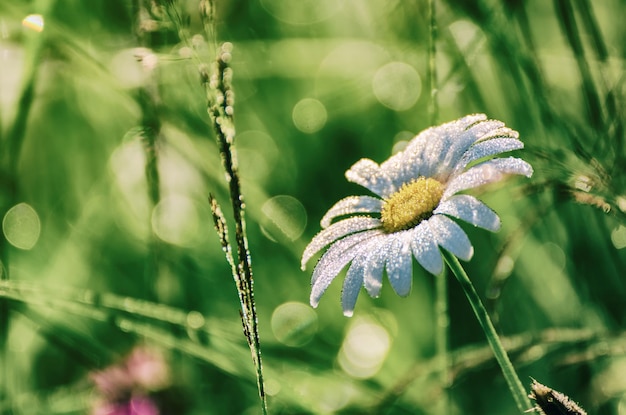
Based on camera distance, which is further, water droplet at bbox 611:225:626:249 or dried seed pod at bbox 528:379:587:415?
water droplet at bbox 611:225:626:249

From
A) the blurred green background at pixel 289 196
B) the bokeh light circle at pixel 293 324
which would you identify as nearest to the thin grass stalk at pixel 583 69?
the blurred green background at pixel 289 196

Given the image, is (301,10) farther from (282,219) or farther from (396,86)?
(282,219)

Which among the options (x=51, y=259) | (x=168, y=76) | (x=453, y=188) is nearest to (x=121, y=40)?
(x=168, y=76)

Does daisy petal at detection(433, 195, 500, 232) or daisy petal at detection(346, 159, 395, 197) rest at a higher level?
daisy petal at detection(346, 159, 395, 197)

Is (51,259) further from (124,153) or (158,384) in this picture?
(158,384)

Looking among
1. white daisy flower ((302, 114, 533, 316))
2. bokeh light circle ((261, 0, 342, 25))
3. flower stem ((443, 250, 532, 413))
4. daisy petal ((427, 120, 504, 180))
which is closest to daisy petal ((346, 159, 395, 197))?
white daisy flower ((302, 114, 533, 316))

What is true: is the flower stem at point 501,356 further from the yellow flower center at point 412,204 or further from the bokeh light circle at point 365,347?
the bokeh light circle at point 365,347

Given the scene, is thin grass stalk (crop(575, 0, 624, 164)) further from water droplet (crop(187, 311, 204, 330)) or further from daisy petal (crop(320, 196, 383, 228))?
water droplet (crop(187, 311, 204, 330))
